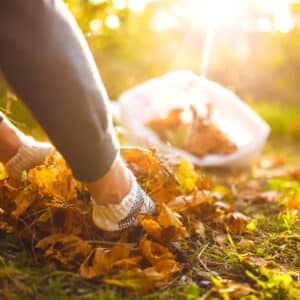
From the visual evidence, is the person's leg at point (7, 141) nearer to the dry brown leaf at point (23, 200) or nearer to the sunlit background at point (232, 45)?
the dry brown leaf at point (23, 200)

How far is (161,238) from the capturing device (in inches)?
50.2

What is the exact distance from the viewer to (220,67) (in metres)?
5.84

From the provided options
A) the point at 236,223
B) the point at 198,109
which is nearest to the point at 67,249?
the point at 236,223

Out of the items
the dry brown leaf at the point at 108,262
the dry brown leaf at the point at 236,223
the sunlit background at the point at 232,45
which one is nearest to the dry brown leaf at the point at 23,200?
→ the dry brown leaf at the point at 108,262

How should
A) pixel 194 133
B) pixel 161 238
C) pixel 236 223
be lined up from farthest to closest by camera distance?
pixel 194 133, pixel 236 223, pixel 161 238

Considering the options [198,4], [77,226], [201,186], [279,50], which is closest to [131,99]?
[201,186]

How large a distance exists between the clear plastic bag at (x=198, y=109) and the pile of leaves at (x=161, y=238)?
1.03 m

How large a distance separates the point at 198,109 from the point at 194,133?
20cm

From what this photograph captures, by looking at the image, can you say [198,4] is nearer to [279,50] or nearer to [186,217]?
[279,50]

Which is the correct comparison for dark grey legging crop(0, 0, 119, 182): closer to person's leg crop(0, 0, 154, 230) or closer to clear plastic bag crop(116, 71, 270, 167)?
person's leg crop(0, 0, 154, 230)

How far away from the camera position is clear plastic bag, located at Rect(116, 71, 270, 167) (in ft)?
8.80

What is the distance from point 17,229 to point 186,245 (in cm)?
44

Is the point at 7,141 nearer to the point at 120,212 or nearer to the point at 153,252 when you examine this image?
the point at 120,212

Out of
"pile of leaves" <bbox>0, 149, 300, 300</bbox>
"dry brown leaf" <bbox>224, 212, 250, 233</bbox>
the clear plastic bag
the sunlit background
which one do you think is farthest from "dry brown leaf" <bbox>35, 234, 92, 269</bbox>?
the sunlit background
